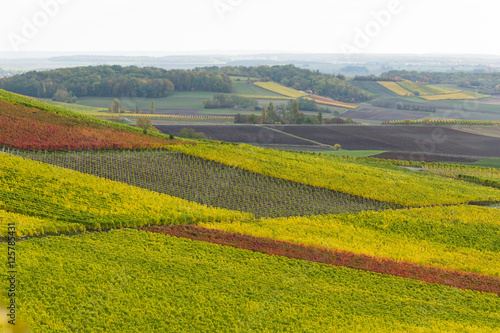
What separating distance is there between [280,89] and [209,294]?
167 meters

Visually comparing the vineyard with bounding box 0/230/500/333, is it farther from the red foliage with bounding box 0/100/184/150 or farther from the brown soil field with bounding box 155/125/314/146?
the brown soil field with bounding box 155/125/314/146

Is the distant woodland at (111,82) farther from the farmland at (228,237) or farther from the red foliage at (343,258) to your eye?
the red foliage at (343,258)

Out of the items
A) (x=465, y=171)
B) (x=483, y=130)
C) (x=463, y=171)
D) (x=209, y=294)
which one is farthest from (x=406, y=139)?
(x=209, y=294)

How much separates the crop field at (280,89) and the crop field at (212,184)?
131 meters

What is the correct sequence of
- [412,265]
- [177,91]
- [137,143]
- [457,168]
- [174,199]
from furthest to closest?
[177,91]
[457,168]
[137,143]
[174,199]
[412,265]

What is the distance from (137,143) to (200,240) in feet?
78.8

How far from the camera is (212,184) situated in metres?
43.8

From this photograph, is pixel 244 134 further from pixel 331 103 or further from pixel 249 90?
pixel 249 90

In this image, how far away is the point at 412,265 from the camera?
29.2m

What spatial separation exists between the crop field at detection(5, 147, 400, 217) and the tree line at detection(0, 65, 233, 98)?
112m

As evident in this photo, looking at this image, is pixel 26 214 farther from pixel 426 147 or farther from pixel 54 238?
pixel 426 147

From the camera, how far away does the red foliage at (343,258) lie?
27594 millimetres

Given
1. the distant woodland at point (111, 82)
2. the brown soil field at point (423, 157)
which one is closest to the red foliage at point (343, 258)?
the brown soil field at point (423, 157)

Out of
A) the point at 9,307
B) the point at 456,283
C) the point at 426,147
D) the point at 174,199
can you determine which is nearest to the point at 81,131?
the point at 174,199
